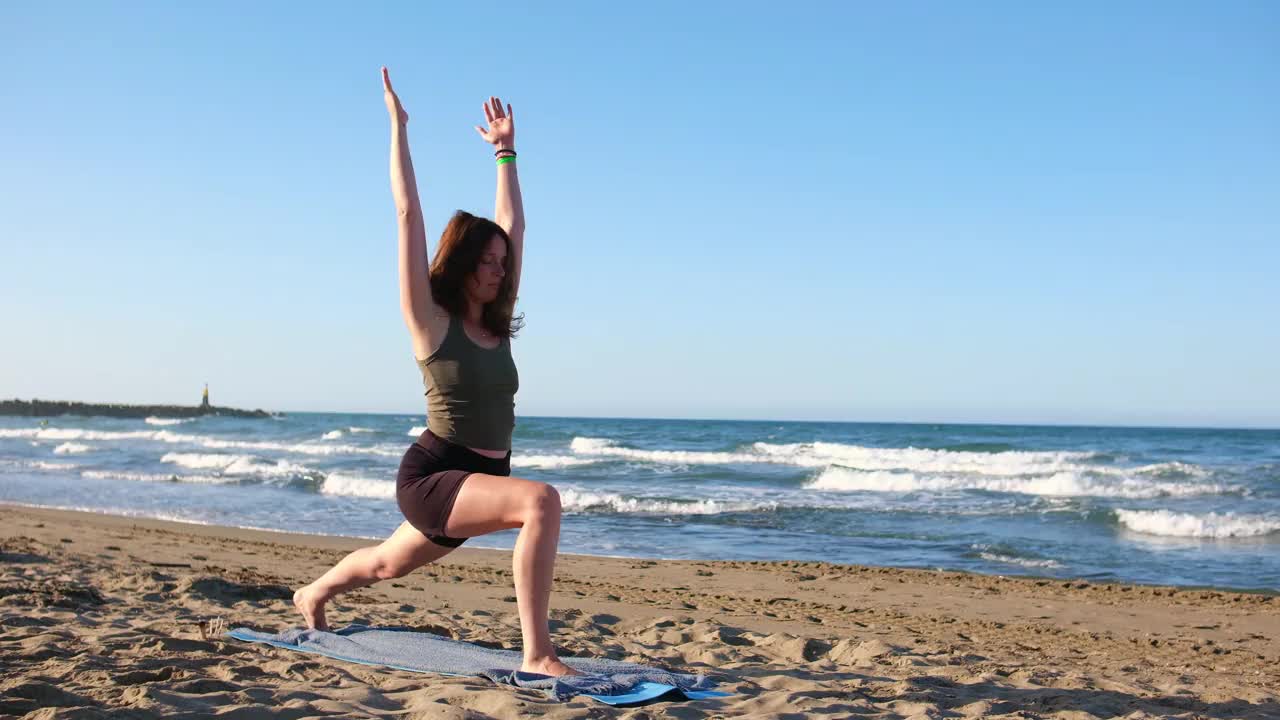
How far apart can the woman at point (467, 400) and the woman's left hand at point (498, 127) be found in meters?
0.51

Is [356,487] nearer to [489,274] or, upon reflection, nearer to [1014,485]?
[1014,485]

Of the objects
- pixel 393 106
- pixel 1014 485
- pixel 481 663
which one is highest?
pixel 393 106

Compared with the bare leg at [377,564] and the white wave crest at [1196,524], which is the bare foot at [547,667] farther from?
the white wave crest at [1196,524]

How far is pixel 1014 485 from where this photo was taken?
21.0 m

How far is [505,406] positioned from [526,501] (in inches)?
14.5

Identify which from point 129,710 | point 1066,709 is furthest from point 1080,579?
point 129,710

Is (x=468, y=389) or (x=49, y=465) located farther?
(x=49, y=465)

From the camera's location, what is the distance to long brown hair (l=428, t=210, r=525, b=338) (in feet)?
11.5

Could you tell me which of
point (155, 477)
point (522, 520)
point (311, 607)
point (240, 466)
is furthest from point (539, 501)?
point (240, 466)

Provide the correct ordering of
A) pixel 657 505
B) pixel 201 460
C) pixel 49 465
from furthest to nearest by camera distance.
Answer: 1. pixel 201 460
2. pixel 49 465
3. pixel 657 505

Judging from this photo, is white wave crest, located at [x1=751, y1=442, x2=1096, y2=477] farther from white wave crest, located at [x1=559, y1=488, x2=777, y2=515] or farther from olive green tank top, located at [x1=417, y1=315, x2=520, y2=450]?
olive green tank top, located at [x1=417, y1=315, x2=520, y2=450]

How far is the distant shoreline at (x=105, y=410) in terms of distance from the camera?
71.2 m

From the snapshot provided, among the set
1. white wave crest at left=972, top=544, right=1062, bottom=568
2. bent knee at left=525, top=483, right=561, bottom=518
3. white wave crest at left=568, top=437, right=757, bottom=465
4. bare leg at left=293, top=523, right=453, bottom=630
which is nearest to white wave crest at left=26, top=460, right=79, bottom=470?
white wave crest at left=568, top=437, right=757, bottom=465

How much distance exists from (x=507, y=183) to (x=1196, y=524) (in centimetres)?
1271
